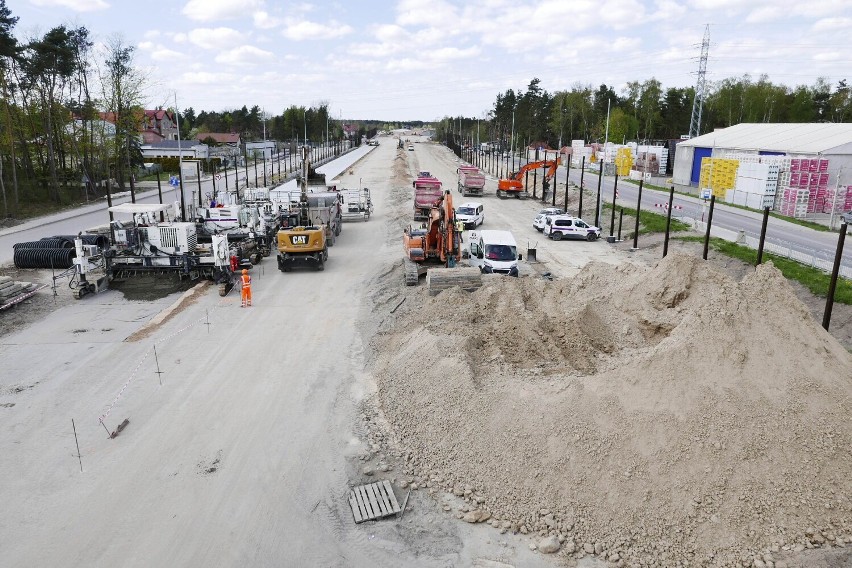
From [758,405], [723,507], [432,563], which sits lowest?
[432,563]

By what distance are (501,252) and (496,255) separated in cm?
22

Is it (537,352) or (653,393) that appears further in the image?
(537,352)

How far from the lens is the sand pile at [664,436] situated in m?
8.59

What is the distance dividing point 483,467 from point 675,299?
840 centimetres

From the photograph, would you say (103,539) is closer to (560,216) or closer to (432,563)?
(432,563)

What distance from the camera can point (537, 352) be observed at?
14.2 metres

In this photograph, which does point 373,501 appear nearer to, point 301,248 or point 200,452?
point 200,452

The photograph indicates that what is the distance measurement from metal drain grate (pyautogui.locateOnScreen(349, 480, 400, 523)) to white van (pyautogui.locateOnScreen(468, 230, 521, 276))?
13118 millimetres

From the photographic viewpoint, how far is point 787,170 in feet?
128

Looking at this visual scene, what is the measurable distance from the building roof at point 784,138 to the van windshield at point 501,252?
30.4 meters

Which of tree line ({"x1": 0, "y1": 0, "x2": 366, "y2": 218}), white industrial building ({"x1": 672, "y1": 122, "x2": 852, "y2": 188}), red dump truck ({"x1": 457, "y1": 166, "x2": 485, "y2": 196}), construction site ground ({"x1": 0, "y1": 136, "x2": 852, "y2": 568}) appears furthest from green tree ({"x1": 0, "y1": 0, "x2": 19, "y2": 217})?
white industrial building ({"x1": 672, "y1": 122, "x2": 852, "y2": 188})

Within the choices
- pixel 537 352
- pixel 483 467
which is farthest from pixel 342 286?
pixel 483 467

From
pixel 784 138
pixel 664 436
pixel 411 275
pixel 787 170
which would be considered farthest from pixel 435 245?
pixel 784 138

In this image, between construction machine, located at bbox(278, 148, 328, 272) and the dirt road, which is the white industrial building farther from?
the dirt road
